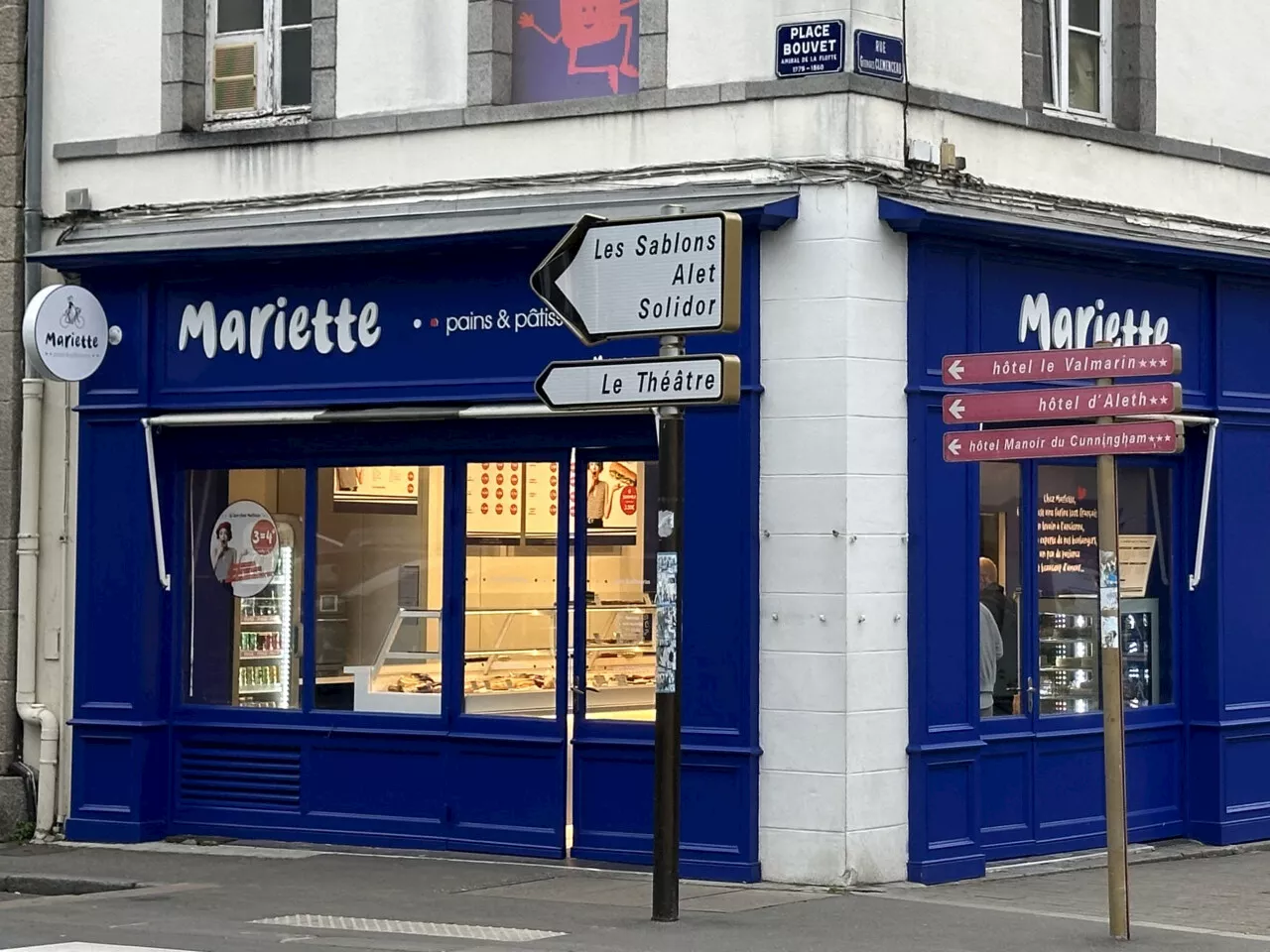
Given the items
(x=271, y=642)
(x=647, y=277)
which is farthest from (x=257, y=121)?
(x=647, y=277)

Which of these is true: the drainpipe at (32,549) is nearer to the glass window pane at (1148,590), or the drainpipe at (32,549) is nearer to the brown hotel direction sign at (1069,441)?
→ the brown hotel direction sign at (1069,441)

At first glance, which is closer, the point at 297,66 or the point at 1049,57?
the point at 1049,57

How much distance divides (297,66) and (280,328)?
5.84 feet

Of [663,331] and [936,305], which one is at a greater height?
[936,305]

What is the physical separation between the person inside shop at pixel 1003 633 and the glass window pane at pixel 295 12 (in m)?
5.58

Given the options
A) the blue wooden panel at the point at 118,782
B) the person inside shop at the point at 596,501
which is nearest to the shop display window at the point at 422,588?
the person inside shop at the point at 596,501

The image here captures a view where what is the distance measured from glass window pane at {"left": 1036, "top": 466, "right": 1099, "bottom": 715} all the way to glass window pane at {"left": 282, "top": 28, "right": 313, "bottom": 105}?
17.3ft

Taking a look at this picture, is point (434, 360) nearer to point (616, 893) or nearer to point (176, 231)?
point (176, 231)

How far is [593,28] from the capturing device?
43.2ft

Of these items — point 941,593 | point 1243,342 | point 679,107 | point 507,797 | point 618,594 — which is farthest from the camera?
point 1243,342

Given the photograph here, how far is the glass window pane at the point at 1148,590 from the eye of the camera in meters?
14.2

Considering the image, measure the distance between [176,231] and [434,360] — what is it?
6.73 ft

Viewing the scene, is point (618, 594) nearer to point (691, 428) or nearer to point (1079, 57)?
point (691, 428)

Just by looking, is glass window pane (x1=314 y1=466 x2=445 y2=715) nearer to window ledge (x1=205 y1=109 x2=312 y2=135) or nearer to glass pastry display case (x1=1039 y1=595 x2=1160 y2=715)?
window ledge (x1=205 y1=109 x2=312 y2=135)
